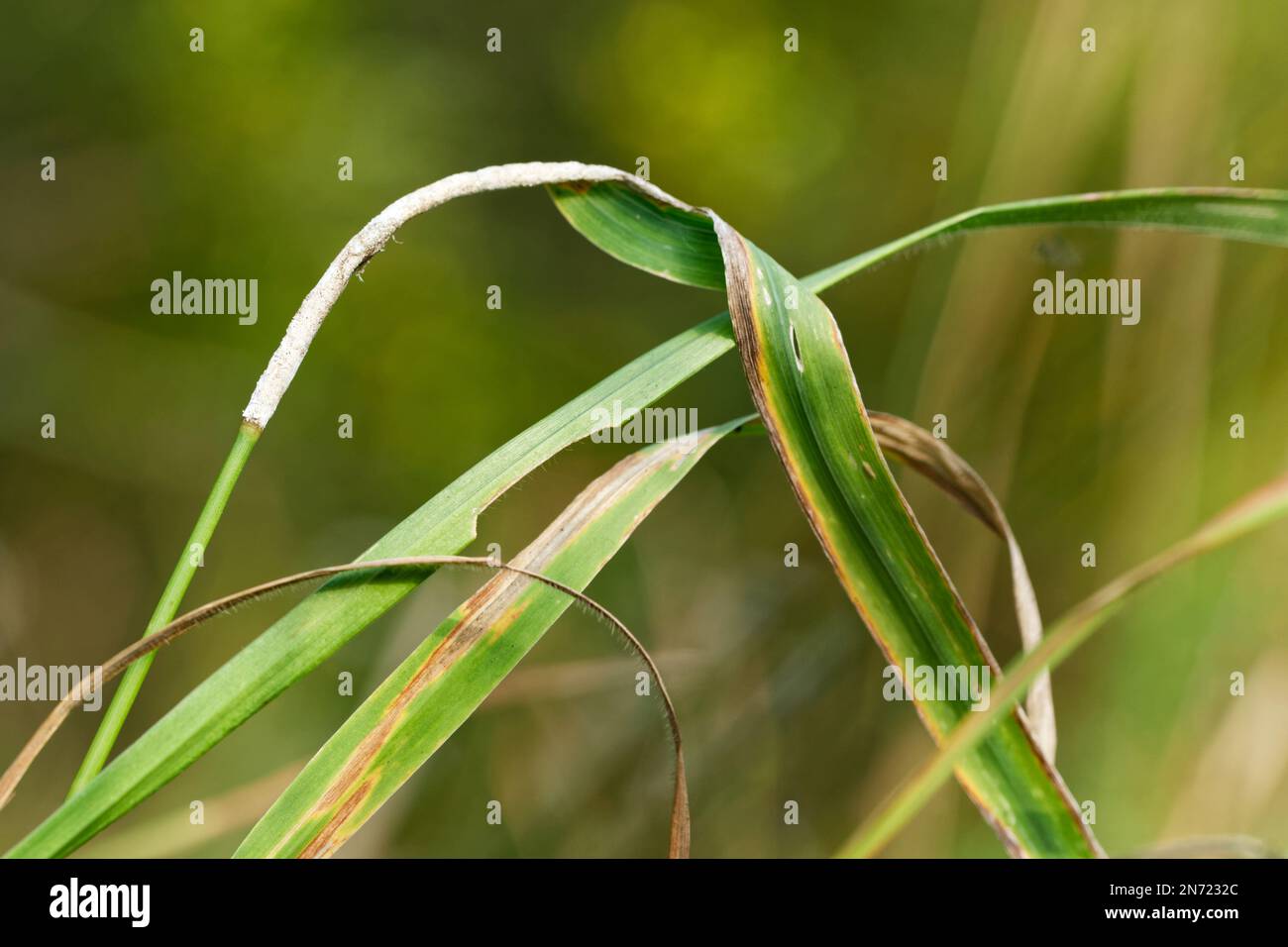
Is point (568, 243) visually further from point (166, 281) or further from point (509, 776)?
point (509, 776)

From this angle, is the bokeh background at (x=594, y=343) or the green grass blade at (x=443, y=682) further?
the bokeh background at (x=594, y=343)

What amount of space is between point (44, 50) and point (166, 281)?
0.43 meters

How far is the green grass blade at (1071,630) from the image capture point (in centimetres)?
40

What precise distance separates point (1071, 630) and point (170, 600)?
47cm

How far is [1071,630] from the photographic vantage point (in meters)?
0.41

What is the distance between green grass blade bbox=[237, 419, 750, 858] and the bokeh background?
0.74 metres

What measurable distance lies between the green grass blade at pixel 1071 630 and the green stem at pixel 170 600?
0.38 meters

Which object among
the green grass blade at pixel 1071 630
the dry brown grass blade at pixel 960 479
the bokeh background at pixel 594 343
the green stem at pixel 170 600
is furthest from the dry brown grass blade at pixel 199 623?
the bokeh background at pixel 594 343

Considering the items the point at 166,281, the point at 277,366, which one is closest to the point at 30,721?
the point at 166,281

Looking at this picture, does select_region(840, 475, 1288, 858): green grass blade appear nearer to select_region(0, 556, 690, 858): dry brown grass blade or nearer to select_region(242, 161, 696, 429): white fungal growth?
select_region(0, 556, 690, 858): dry brown grass blade

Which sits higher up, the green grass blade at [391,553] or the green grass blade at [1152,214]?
the green grass blade at [1152,214]

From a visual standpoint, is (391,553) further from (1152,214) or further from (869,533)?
(1152,214)

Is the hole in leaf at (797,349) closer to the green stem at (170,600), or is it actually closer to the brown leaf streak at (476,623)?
the brown leaf streak at (476,623)
